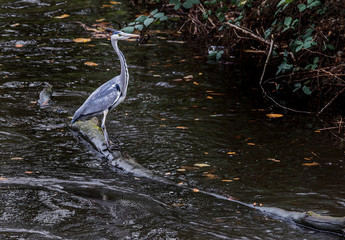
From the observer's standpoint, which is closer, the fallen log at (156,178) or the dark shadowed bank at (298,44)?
→ the fallen log at (156,178)

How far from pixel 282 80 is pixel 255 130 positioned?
79.5 inches

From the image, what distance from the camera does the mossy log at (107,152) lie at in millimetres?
5709

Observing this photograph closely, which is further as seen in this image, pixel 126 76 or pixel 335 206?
pixel 126 76

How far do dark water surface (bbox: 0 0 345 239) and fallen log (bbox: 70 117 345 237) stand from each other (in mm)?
82

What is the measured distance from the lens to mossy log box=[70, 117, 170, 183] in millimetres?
5709

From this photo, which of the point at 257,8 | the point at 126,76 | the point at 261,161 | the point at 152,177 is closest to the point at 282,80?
the point at 257,8

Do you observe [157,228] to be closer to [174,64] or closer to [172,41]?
[174,64]

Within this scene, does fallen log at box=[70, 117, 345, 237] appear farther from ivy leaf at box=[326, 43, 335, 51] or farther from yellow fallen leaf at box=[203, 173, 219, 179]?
ivy leaf at box=[326, 43, 335, 51]

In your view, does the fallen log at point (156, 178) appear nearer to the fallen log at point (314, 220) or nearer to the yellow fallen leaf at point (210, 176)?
the fallen log at point (314, 220)

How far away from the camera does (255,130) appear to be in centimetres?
738

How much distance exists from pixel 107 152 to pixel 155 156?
663 mm

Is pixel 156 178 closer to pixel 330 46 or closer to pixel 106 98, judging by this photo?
pixel 106 98

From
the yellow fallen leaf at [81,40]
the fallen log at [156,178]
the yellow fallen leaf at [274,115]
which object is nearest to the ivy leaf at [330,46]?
the yellow fallen leaf at [274,115]

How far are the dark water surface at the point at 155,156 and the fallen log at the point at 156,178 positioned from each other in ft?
0.27
